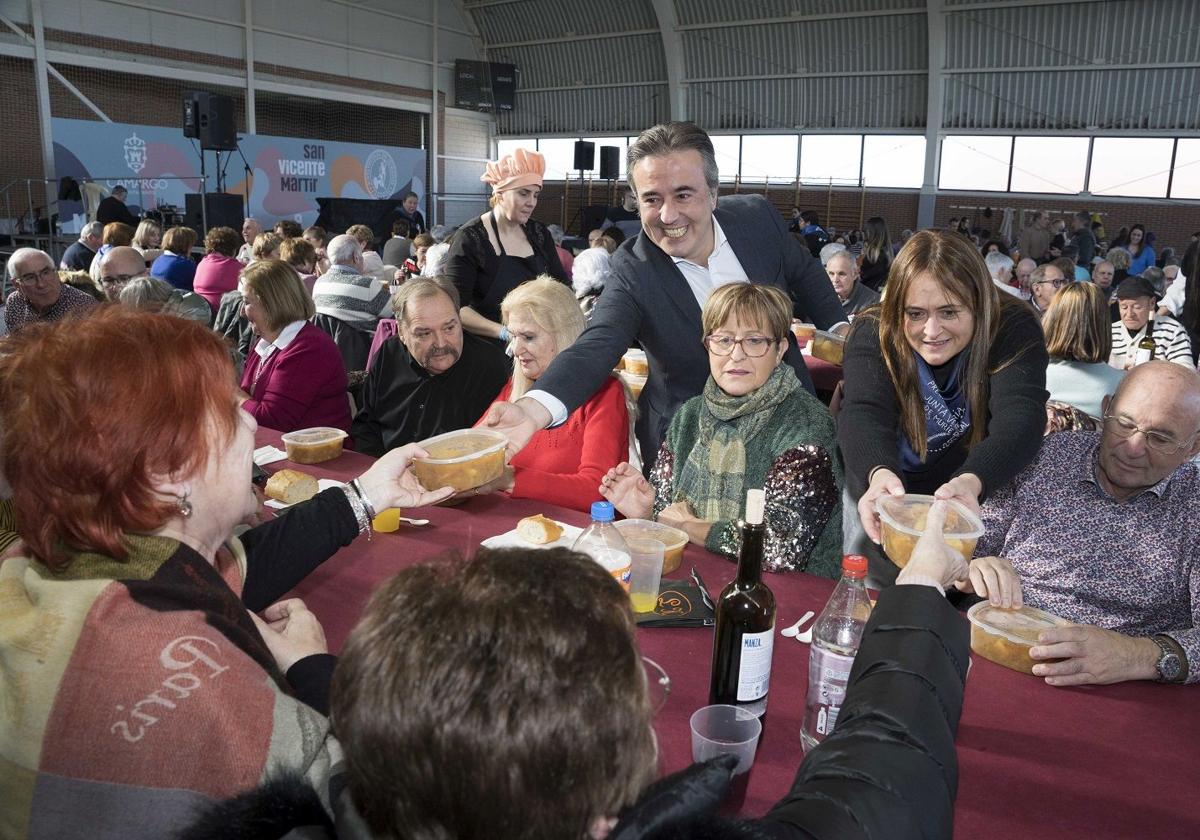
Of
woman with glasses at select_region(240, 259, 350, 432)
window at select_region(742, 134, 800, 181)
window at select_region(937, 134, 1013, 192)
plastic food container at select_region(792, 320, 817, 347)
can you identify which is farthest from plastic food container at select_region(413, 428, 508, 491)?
window at select_region(742, 134, 800, 181)

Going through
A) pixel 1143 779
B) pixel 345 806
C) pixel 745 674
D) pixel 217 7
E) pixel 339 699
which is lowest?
pixel 1143 779

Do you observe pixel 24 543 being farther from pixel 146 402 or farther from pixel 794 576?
pixel 794 576

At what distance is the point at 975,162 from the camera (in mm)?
16891

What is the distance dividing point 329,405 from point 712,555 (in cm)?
228

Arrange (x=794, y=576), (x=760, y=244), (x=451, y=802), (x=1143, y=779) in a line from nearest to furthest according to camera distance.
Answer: (x=451, y=802), (x=1143, y=779), (x=794, y=576), (x=760, y=244)

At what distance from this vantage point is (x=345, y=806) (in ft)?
2.68

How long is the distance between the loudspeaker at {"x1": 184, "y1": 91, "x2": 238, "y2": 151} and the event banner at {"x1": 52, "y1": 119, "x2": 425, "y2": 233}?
7.79ft

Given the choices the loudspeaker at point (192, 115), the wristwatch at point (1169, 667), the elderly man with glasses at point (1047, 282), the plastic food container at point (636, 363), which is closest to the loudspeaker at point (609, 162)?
the loudspeaker at point (192, 115)

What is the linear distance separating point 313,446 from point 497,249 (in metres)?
2.07

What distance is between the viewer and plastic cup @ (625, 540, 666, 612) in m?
1.86

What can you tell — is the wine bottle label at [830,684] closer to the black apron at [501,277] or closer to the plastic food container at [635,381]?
the plastic food container at [635,381]

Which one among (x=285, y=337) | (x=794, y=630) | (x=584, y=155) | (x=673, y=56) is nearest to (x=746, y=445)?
(x=794, y=630)

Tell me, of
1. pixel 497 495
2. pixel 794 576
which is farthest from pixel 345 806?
pixel 497 495

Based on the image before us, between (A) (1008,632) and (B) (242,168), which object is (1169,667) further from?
(B) (242,168)
